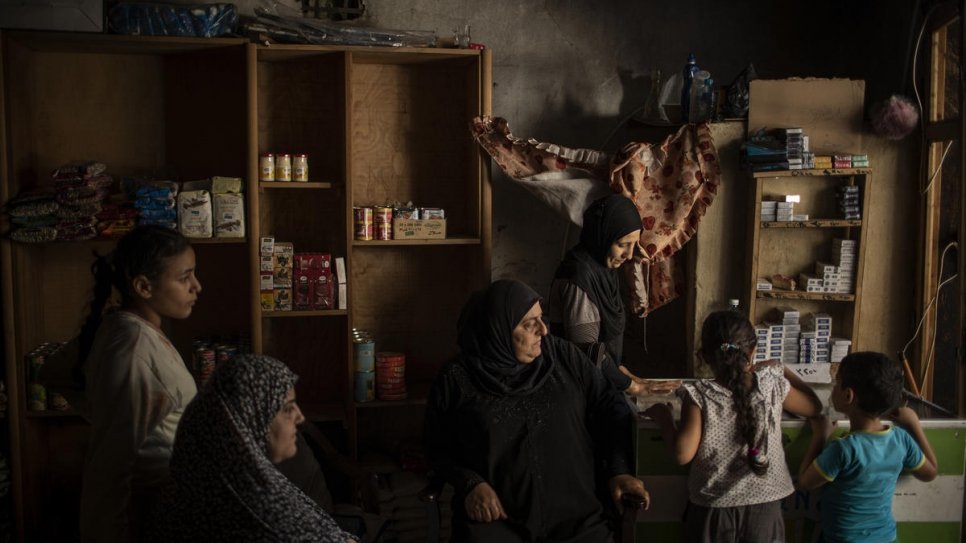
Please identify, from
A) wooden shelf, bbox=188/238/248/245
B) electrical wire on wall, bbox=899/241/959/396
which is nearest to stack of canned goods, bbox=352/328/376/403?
wooden shelf, bbox=188/238/248/245

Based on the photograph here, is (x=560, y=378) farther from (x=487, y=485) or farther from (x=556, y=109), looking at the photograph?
(x=556, y=109)

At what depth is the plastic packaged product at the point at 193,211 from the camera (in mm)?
3871

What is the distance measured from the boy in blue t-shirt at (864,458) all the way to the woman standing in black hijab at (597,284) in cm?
76

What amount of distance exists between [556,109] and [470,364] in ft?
6.68

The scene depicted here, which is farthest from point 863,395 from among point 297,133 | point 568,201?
point 297,133

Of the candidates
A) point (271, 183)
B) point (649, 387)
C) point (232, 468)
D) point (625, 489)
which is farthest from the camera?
point (271, 183)

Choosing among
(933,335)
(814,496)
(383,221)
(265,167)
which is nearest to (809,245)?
(933,335)

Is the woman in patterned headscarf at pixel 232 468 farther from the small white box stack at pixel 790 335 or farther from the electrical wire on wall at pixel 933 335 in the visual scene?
the electrical wire on wall at pixel 933 335

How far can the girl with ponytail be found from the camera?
2328mm

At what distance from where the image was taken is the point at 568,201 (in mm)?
4094

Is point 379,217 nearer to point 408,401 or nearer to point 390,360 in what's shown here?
point 390,360

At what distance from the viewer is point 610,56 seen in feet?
A: 15.0

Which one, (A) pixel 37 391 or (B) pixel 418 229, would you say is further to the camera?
(B) pixel 418 229

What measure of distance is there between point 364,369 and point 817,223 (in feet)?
7.10
